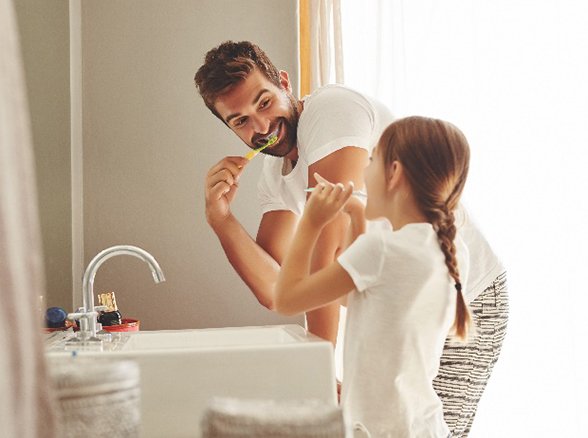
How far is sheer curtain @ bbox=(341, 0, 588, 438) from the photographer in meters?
2.01

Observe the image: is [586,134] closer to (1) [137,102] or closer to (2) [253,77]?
(2) [253,77]

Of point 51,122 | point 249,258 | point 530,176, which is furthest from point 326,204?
point 530,176

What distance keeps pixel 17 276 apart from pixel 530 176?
1.85 meters

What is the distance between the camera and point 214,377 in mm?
1002

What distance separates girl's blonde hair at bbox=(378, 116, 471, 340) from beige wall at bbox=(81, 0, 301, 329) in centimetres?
116

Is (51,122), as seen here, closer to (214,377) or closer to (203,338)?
(203,338)

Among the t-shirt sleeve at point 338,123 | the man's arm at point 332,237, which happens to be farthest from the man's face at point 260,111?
the man's arm at point 332,237

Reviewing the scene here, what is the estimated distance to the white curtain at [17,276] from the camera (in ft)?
1.27

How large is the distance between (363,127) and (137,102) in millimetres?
1011

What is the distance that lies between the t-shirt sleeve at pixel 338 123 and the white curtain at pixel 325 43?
768 mm

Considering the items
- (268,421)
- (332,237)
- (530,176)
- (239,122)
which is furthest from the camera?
(530,176)

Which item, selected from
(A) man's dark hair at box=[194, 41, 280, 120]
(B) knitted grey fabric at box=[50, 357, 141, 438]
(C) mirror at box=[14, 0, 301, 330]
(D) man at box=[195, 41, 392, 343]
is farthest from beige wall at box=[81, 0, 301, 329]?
(B) knitted grey fabric at box=[50, 357, 141, 438]

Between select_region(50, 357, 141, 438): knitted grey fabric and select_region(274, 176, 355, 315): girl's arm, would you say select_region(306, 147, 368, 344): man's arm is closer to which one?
select_region(274, 176, 355, 315): girl's arm

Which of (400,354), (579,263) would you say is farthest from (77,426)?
(579,263)
